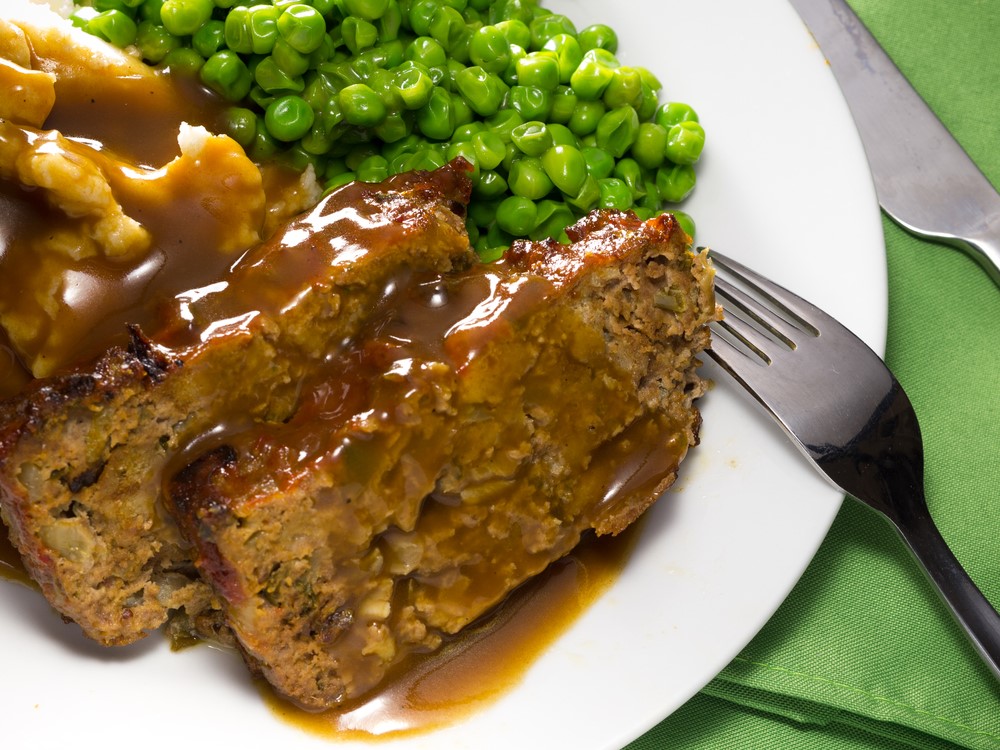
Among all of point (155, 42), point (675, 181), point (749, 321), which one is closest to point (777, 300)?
point (749, 321)

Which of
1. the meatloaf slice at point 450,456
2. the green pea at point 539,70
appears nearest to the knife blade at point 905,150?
the green pea at point 539,70

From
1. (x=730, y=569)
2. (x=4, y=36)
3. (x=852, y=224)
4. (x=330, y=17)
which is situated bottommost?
(x=730, y=569)

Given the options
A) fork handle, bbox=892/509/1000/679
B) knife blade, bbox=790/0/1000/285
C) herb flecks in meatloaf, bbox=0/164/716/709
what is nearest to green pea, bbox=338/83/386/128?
herb flecks in meatloaf, bbox=0/164/716/709

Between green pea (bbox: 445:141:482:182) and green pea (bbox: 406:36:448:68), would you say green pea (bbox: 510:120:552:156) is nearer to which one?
green pea (bbox: 445:141:482:182)

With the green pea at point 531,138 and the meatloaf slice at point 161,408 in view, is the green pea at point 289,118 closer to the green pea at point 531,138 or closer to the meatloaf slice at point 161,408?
the meatloaf slice at point 161,408

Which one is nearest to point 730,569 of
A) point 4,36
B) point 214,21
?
point 214,21

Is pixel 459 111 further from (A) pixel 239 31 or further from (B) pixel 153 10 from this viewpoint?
(B) pixel 153 10

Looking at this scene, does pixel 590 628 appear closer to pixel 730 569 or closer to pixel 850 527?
pixel 730 569
